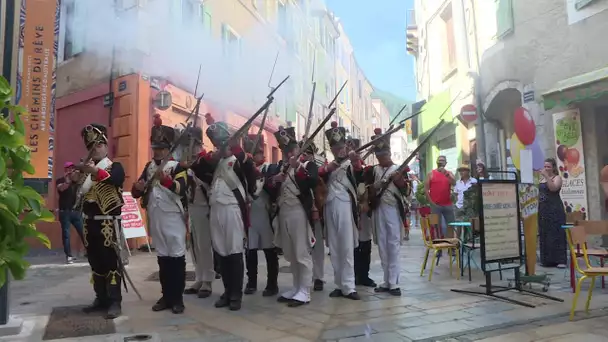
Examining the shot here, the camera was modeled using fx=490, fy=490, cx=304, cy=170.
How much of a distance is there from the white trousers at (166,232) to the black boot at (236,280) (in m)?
0.48

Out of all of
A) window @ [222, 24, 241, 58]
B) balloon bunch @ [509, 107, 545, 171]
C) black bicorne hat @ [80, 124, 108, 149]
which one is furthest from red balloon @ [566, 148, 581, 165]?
black bicorne hat @ [80, 124, 108, 149]

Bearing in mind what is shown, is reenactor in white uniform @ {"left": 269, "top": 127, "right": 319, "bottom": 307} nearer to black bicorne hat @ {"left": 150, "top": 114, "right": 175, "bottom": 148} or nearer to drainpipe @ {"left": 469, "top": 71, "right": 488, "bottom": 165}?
black bicorne hat @ {"left": 150, "top": 114, "right": 175, "bottom": 148}

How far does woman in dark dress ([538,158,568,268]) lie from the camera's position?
22.6 ft

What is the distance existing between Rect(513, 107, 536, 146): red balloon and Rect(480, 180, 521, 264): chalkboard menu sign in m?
4.32

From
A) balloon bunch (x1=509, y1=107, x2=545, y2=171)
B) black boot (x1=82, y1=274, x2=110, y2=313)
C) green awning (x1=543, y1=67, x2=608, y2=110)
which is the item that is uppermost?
green awning (x1=543, y1=67, x2=608, y2=110)

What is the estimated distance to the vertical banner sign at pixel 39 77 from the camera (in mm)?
4871

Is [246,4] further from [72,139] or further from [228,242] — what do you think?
[228,242]

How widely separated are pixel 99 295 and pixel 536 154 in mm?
8253

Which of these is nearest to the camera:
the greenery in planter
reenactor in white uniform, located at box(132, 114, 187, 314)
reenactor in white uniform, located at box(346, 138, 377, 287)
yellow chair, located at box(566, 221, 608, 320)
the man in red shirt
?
the greenery in planter

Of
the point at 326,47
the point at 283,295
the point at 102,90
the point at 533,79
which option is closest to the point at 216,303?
the point at 283,295

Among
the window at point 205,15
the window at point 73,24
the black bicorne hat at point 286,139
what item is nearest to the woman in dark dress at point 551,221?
the black bicorne hat at point 286,139

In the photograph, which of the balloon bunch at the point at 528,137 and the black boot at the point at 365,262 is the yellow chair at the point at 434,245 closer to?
the black boot at the point at 365,262

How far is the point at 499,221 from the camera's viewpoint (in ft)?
17.1

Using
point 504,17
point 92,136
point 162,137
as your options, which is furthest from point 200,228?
point 504,17
